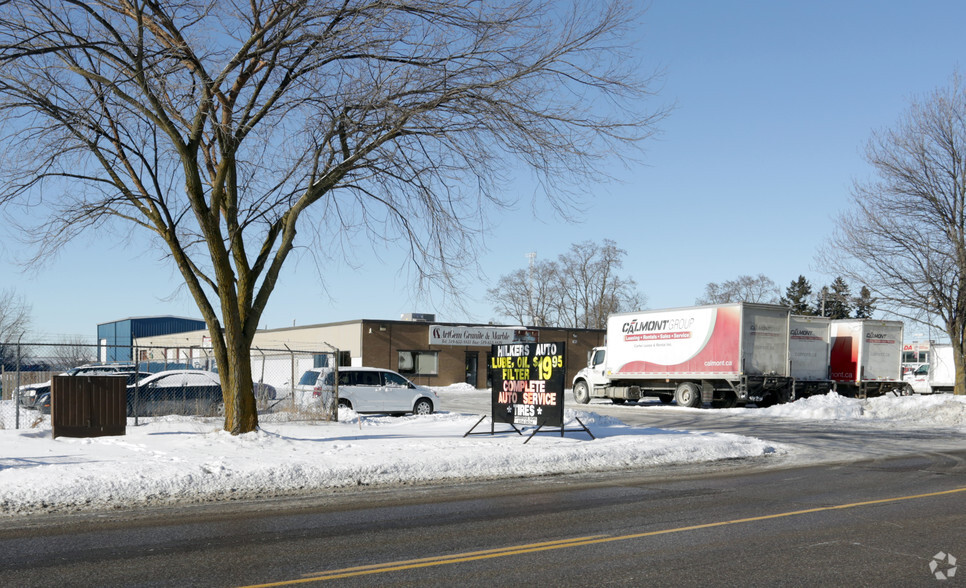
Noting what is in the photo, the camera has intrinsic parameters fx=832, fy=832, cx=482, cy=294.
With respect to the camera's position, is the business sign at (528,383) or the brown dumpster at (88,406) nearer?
the brown dumpster at (88,406)

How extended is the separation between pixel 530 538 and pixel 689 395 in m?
25.1

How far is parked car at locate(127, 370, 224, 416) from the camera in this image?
21.0 meters

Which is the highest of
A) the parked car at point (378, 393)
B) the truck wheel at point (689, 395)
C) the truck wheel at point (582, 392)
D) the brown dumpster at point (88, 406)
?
the brown dumpster at point (88, 406)

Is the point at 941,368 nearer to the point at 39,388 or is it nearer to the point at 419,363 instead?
the point at 419,363

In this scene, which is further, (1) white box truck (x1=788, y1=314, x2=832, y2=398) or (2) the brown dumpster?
(1) white box truck (x1=788, y1=314, x2=832, y2=398)

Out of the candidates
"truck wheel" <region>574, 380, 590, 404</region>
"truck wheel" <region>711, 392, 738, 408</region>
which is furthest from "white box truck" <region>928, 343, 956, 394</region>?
"truck wheel" <region>574, 380, 590, 404</region>

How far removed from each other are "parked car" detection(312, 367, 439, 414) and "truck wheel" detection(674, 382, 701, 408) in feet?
38.5

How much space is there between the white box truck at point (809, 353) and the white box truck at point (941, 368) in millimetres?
14767

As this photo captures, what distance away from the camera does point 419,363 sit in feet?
156

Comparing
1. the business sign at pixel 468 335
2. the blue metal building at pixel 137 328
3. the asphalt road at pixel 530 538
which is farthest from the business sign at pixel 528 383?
the blue metal building at pixel 137 328

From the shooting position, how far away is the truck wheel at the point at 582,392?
3733 centimetres

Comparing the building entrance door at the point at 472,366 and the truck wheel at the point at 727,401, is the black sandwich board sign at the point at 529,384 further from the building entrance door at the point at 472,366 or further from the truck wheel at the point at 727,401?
the building entrance door at the point at 472,366

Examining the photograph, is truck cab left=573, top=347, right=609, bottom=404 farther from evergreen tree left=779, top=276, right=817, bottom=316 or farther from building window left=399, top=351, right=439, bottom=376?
evergreen tree left=779, top=276, right=817, bottom=316

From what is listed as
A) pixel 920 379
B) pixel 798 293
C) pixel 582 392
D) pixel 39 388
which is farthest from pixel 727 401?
pixel 798 293
